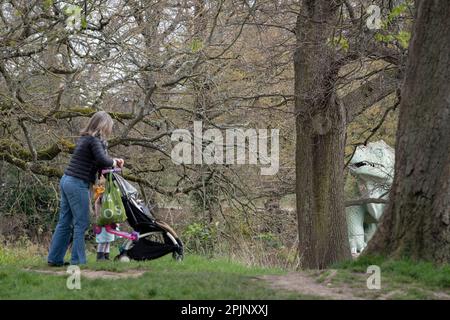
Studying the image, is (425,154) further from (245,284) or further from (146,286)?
(146,286)

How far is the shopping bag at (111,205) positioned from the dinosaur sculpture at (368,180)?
827 cm

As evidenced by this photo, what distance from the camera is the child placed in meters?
8.86

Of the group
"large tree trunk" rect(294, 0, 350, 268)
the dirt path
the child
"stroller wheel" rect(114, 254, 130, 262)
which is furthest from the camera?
"large tree trunk" rect(294, 0, 350, 268)

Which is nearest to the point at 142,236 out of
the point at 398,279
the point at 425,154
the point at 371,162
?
the point at 398,279

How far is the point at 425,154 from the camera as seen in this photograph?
24.0 feet

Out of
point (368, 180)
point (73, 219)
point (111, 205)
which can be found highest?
point (368, 180)

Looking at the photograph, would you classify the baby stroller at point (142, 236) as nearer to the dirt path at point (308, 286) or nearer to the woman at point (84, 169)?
the woman at point (84, 169)

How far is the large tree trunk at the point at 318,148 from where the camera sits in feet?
37.8

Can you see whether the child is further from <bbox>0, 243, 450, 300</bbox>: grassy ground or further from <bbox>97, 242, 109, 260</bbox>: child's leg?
<bbox>0, 243, 450, 300</bbox>: grassy ground

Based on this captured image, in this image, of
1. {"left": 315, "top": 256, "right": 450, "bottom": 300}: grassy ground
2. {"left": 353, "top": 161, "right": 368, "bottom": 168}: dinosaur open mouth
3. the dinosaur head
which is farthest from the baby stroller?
{"left": 353, "top": 161, "right": 368, "bottom": 168}: dinosaur open mouth

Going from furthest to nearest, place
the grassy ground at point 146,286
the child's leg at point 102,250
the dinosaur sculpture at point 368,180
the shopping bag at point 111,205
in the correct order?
the dinosaur sculpture at point 368,180 < the child's leg at point 102,250 < the shopping bag at point 111,205 < the grassy ground at point 146,286

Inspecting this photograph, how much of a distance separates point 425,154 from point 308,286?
5.98ft

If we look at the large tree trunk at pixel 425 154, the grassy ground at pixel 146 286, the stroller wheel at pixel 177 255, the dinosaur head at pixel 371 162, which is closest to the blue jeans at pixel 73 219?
the grassy ground at pixel 146 286

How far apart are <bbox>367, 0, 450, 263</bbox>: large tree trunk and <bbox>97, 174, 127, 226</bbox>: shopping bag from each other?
3134 millimetres
